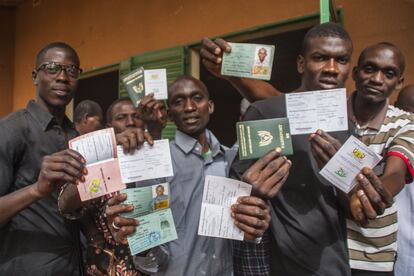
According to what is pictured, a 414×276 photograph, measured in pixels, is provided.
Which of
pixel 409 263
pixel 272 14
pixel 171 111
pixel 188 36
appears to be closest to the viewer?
pixel 409 263

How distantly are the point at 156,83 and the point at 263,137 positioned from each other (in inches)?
30.8

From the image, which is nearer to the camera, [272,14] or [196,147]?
[196,147]

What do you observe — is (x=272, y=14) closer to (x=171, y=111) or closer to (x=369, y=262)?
(x=171, y=111)

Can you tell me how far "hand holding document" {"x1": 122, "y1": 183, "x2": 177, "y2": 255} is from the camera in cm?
145

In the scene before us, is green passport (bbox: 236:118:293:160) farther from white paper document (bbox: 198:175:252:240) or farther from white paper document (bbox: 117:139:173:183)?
white paper document (bbox: 117:139:173:183)

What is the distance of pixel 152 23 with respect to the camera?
15.0 feet

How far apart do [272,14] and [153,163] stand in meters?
2.46

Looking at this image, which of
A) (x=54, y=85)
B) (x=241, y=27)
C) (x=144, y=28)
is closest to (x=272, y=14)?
(x=241, y=27)

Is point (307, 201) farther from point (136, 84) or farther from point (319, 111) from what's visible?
point (136, 84)

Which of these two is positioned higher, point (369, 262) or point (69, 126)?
point (69, 126)

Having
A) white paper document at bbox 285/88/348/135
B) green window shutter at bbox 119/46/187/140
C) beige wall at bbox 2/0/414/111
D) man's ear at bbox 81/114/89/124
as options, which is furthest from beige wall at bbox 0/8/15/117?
white paper document at bbox 285/88/348/135

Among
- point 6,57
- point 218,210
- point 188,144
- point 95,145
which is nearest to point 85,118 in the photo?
point 188,144

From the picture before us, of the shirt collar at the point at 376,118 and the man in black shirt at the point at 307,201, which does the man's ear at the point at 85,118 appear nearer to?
the man in black shirt at the point at 307,201

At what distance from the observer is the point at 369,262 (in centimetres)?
151
